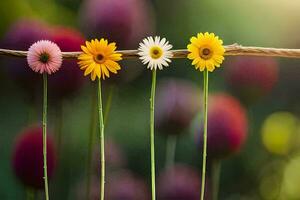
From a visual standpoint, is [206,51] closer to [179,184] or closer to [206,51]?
[206,51]

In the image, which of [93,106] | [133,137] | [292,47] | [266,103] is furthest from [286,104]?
[93,106]

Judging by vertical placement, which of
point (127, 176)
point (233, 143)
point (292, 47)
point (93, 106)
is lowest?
point (127, 176)

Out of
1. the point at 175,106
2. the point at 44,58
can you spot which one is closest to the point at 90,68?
the point at 44,58

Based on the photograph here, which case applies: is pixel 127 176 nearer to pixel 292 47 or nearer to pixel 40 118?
pixel 40 118

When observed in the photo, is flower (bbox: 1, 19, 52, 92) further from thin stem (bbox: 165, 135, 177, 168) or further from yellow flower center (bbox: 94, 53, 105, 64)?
thin stem (bbox: 165, 135, 177, 168)

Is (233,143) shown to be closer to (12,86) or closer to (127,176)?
(127,176)

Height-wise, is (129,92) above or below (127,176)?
above
